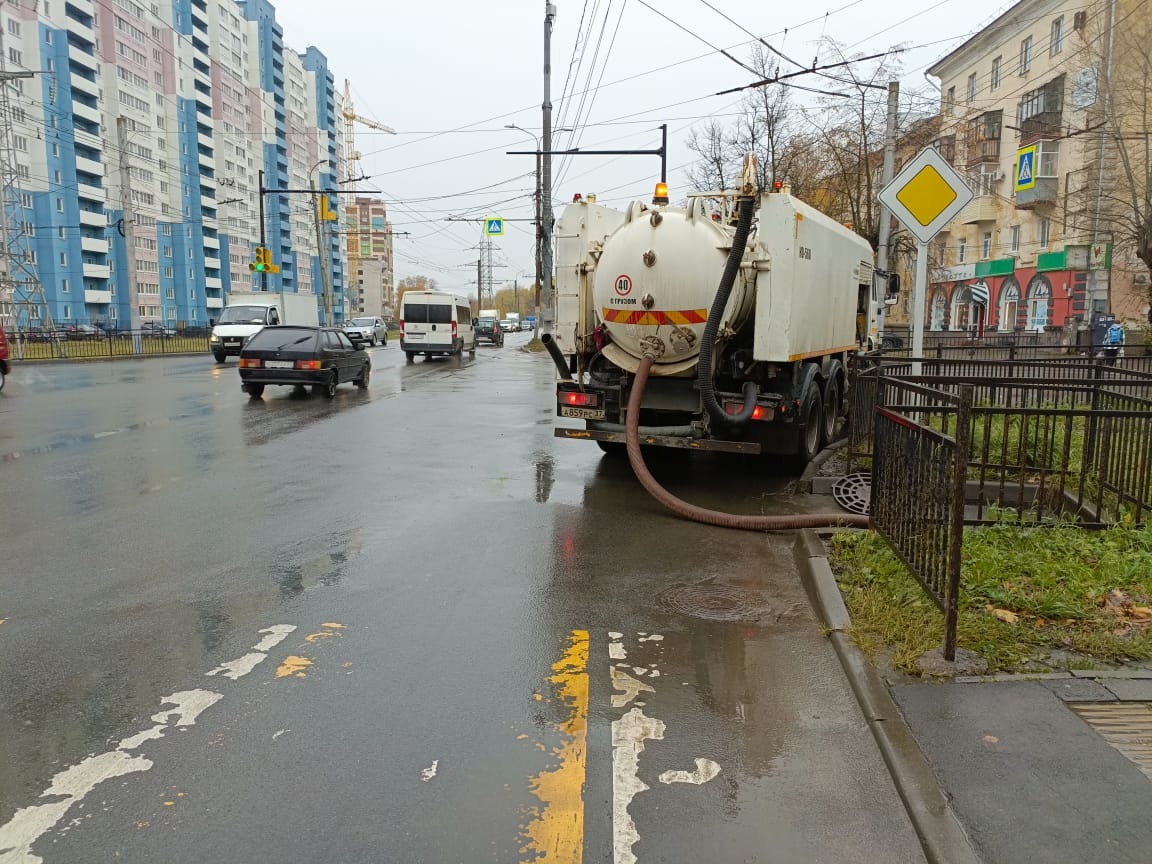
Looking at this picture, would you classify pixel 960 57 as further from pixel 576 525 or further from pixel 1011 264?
pixel 576 525

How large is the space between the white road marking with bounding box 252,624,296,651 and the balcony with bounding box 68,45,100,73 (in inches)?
3642

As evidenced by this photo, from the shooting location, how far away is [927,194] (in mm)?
8484

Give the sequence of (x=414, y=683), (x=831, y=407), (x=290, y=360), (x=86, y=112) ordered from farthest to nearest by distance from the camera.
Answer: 1. (x=86, y=112)
2. (x=290, y=360)
3. (x=831, y=407)
4. (x=414, y=683)

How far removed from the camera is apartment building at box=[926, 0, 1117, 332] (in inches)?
1363

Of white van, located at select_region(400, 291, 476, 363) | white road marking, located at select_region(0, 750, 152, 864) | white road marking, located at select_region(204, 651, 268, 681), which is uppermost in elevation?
white van, located at select_region(400, 291, 476, 363)

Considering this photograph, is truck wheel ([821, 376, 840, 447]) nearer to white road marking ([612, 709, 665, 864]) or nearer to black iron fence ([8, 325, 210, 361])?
white road marking ([612, 709, 665, 864])

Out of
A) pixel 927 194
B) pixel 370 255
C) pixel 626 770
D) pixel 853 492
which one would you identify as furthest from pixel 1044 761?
pixel 370 255

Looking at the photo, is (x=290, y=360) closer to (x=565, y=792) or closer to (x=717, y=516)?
(x=717, y=516)

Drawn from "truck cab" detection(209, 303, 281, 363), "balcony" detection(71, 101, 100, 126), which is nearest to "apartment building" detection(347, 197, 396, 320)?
"balcony" detection(71, 101, 100, 126)

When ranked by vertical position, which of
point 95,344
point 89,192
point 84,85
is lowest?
point 95,344

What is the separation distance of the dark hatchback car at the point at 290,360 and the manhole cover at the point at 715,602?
541 inches

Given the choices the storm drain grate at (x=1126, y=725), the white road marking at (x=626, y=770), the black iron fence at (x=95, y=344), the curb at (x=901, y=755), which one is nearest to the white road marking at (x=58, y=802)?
the white road marking at (x=626, y=770)

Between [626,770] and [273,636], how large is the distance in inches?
92.3

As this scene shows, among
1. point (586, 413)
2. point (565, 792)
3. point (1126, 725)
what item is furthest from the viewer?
point (586, 413)
